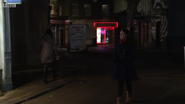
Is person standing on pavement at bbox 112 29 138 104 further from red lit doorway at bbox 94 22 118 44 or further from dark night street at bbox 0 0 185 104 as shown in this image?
red lit doorway at bbox 94 22 118 44

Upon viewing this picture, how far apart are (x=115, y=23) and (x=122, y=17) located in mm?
2941

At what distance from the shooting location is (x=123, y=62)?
5.59m

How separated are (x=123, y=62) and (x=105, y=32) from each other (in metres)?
35.9

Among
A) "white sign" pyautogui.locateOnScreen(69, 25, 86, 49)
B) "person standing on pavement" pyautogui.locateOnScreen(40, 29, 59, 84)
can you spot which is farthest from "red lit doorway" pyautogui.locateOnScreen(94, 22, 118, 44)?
"person standing on pavement" pyautogui.locateOnScreen(40, 29, 59, 84)

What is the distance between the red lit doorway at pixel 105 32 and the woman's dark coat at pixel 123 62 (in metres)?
34.2

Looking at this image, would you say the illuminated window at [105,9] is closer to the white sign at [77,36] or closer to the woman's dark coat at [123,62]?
the white sign at [77,36]

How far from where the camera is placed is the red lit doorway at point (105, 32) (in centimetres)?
3972

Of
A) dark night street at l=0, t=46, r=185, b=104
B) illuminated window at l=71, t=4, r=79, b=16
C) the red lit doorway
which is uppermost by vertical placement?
illuminated window at l=71, t=4, r=79, b=16

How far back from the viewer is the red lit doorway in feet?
130

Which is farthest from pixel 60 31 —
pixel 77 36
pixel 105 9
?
pixel 77 36

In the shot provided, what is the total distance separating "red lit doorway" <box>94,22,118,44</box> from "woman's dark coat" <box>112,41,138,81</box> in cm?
3417

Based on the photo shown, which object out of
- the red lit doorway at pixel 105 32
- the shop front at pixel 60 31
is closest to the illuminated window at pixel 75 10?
the shop front at pixel 60 31

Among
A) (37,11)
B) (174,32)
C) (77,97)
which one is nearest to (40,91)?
(77,97)

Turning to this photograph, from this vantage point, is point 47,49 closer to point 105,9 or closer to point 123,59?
point 123,59
